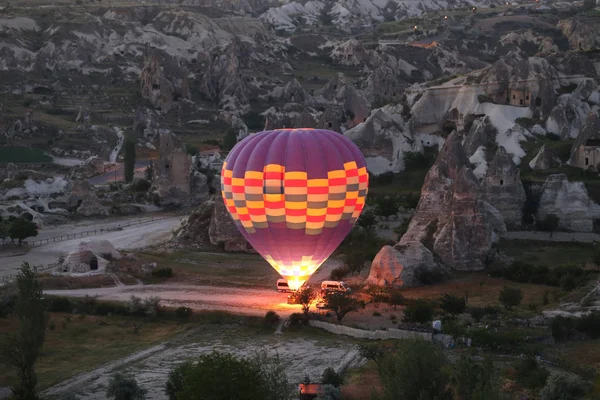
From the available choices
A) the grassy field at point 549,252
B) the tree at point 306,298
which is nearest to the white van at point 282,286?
the tree at point 306,298

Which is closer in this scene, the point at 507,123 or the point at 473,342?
the point at 473,342

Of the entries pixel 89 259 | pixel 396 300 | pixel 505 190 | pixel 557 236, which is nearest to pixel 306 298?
pixel 396 300

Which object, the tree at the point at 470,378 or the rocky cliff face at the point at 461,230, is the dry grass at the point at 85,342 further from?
the rocky cliff face at the point at 461,230

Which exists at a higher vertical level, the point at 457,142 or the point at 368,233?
the point at 457,142

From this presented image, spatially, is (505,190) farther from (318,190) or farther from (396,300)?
(318,190)

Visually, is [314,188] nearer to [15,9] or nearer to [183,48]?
[183,48]

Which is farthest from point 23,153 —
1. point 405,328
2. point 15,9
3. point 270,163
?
point 15,9
